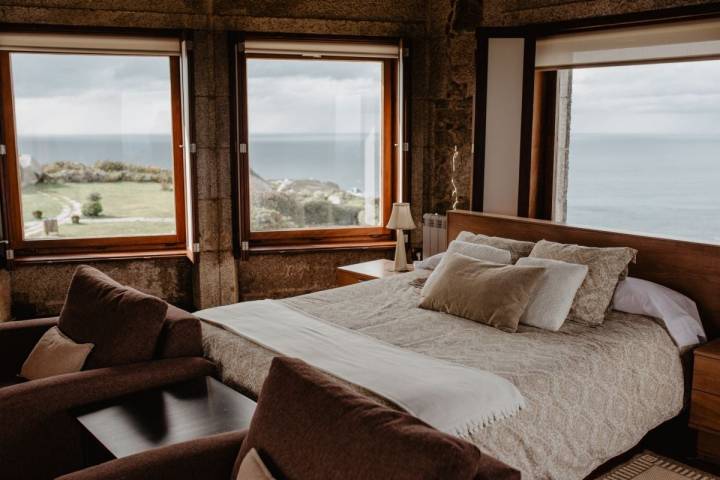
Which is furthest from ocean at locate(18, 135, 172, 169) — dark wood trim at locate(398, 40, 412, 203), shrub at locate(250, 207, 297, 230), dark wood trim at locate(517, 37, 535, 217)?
dark wood trim at locate(517, 37, 535, 217)

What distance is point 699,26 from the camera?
12.8 ft

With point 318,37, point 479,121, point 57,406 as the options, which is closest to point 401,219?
point 479,121

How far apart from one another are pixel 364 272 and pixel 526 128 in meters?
1.47

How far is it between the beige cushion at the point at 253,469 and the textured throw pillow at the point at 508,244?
2457mm

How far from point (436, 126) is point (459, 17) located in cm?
84

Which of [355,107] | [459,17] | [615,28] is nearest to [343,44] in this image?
[355,107]

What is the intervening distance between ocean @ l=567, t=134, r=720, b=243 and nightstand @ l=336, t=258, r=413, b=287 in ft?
4.33

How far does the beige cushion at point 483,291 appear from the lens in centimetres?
336

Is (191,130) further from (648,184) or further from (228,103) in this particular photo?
(648,184)

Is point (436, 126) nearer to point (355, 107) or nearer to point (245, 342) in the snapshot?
point (355, 107)

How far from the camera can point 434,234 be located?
5203 mm

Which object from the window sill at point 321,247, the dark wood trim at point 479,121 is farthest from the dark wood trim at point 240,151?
the dark wood trim at point 479,121

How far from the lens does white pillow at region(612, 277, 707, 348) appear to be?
3.35 m

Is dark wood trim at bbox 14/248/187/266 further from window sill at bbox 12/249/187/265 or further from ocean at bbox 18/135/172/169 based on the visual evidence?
ocean at bbox 18/135/172/169
